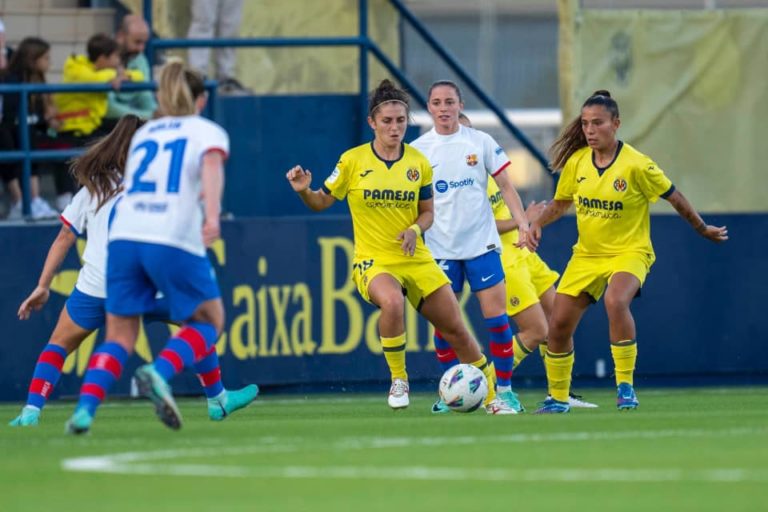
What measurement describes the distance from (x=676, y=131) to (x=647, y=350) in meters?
2.07

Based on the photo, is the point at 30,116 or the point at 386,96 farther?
the point at 30,116

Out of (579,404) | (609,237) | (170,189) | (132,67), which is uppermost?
(132,67)

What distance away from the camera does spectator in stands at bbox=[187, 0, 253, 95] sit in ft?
54.3

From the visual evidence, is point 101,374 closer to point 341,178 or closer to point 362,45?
A: point 341,178

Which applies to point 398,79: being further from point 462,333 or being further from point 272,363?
point 462,333

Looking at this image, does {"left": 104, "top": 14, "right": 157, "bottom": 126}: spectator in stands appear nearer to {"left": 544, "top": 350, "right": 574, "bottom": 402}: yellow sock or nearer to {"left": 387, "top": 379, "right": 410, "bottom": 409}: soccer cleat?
{"left": 387, "top": 379, "right": 410, "bottom": 409}: soccer cleat

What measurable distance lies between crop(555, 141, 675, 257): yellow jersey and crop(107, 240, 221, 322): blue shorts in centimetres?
365

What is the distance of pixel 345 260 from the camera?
15422 millimetres

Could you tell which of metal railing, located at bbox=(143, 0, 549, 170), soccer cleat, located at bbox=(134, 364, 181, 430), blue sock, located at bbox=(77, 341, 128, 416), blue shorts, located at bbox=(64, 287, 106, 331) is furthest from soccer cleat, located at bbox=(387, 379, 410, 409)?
metal railing, located at bbox=(143, 0, 549, 170)

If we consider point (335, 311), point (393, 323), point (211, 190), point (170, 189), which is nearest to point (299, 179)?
point (393, 323)

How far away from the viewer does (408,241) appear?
11.4 metres

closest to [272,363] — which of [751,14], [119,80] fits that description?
[119,80]

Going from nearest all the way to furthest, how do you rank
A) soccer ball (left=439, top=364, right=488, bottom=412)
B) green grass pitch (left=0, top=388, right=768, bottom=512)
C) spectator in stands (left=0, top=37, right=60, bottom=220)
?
green grass pitch (left=0, top=388, right=768, bottom=512), soccer ball (left=439, top=364, right=488, bottom=412), spectator in stands (left=0, top=37, right=60, bottom=220)

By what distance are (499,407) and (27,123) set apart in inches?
222
